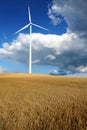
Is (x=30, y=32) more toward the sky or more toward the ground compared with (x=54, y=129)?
more toward the sky

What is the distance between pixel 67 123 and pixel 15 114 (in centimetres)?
283

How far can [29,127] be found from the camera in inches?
344

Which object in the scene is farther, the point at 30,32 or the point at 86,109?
the point at 30,32

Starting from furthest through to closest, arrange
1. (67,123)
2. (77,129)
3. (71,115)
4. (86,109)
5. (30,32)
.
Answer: (30,32), (86,109), (71,115), (67,123), (77,129)

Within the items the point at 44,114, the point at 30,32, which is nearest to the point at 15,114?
the point at 44,114

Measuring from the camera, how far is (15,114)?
10898mm

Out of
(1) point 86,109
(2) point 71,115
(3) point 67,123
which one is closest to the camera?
(3) point 67,123

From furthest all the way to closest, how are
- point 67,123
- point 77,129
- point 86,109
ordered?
point 86,109
point 67,123
point 77,129

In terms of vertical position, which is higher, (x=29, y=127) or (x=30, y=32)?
(x=30, y=32)

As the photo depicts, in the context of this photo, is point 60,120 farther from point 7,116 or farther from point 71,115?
point 7,116

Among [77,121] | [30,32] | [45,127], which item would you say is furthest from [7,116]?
[30,32]

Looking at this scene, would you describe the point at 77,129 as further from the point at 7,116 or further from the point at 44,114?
the point at 7,116

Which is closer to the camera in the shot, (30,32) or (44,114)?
(44,114)

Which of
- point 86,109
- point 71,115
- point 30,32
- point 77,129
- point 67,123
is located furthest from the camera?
point 30,32
